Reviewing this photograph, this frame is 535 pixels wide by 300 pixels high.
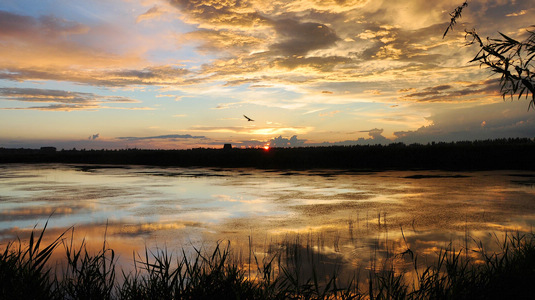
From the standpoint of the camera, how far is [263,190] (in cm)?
1722

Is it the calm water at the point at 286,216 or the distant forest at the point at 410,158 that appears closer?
the calm water at the point at 286,216

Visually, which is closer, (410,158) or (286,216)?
(286,216)

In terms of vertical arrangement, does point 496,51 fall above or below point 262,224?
above

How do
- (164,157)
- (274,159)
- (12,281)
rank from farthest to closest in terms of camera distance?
(164,157) → (274,159) → (12,281)

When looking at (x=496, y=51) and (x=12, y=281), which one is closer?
(x=12, y=281)

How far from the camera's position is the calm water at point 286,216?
25.9 ft

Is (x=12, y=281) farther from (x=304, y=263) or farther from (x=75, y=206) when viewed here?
(x=75, y=206)

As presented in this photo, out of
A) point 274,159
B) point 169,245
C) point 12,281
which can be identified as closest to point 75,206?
point 169,245

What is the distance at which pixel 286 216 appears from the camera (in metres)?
10.8

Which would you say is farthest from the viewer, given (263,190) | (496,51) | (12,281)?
(263,190)

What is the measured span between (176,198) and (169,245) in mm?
7139

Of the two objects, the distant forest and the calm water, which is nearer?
the calm water

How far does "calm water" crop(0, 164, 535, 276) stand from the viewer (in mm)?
7902

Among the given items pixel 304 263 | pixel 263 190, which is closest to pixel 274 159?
pixel 263 190
